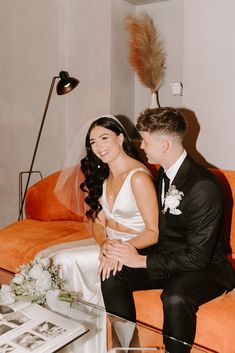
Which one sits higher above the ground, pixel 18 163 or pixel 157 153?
pixel 157 153

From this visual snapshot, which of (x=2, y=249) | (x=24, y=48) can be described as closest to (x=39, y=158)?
(x=24, y=48)

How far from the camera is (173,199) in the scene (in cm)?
204

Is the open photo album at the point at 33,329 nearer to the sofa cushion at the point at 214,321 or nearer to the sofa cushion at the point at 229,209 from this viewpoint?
the sofa cushion at the point at 214,321

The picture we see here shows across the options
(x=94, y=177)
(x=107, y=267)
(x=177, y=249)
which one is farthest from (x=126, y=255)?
(x=94, y=177)

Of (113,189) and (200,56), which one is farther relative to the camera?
(200,56)

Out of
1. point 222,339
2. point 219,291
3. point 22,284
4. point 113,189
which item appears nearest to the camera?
point 22,284

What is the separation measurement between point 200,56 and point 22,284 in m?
2.24

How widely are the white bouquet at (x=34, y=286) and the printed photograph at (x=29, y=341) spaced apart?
193mm

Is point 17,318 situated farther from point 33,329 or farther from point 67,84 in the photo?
point 67,84

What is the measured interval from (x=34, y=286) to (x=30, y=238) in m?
1.18

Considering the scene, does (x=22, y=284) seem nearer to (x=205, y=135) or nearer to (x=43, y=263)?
(x=43, y=263)

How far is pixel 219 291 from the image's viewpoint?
80.7 inches

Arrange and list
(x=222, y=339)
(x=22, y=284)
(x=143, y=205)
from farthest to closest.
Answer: (x=143, y=205) < (x=222, y=339) < (x=22, y=284)

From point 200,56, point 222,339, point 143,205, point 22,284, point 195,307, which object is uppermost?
point 200,56
